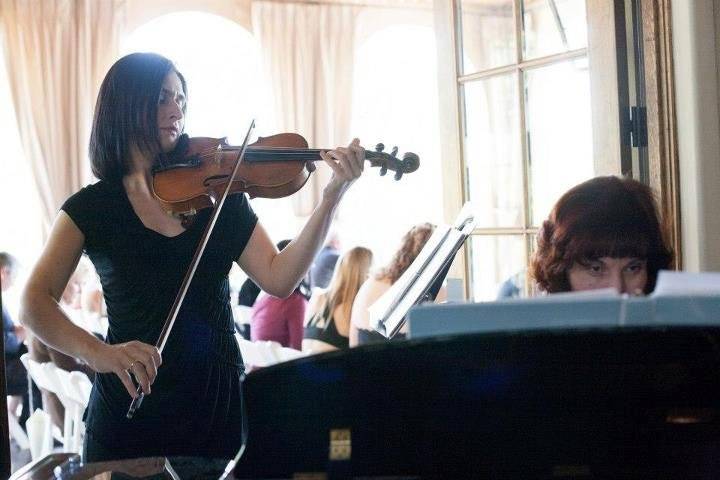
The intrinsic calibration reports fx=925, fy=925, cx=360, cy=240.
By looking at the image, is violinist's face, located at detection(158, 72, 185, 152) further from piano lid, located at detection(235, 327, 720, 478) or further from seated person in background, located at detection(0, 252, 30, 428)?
seated person in background, located at detection(0, 252, 30, 428)

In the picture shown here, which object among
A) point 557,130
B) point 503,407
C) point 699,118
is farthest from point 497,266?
point 503,407

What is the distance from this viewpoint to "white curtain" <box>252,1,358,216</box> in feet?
21.9

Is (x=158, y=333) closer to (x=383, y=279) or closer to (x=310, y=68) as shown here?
(x=383, y=279)

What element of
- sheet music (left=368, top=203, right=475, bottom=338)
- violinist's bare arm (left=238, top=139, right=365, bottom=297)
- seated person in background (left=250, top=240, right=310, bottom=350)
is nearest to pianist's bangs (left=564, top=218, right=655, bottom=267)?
sheet music (left=368, top=203, right=475, bottom=338)

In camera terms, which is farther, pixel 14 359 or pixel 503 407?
pixel 14 359

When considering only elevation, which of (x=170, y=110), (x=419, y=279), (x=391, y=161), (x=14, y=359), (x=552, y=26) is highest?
(x=552, y=26)

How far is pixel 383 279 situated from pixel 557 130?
1202 mm

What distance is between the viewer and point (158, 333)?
5.49 ft

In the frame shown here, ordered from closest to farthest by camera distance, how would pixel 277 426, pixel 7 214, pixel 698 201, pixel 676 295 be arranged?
pixel 676 295 < pixel 277 426 < pixel 698 201 < pixel 7 214

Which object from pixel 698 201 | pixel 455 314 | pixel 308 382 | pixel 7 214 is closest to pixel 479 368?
pixel 455 314

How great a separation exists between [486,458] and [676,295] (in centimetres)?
25

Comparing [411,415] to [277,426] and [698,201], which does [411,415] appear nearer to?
[277,426]

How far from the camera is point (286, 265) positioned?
5.91 ft

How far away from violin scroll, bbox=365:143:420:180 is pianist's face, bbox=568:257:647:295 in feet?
1.69
